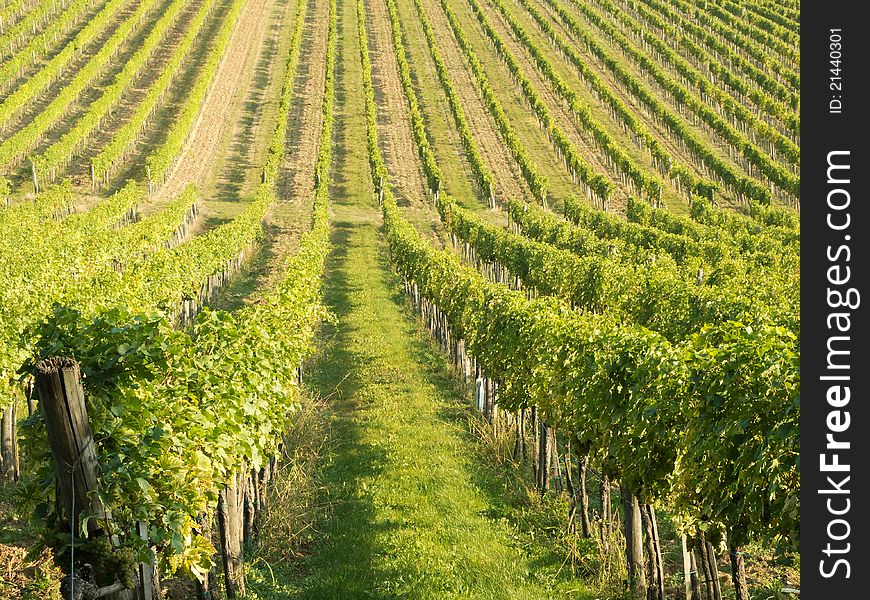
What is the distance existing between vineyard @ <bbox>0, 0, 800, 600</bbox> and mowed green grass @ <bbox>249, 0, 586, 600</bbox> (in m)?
0.08

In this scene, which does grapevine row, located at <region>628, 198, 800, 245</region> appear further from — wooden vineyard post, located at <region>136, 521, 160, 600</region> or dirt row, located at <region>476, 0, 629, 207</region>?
wooden vineyard post, located at <region>136, 521, 160, 600</region>

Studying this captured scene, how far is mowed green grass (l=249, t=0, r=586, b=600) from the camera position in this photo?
1242 centimetres

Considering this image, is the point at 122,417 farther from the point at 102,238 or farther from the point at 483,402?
the point at 102,238

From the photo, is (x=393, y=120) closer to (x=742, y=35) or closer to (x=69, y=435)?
(x=742, y=35)

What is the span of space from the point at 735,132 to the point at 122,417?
70.5 m

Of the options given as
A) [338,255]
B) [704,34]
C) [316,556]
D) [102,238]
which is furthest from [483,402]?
[704,34]

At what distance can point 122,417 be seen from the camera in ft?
24.0

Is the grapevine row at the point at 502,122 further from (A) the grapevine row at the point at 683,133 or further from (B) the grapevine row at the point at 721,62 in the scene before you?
(B) the grapevine row at the point at 721,62

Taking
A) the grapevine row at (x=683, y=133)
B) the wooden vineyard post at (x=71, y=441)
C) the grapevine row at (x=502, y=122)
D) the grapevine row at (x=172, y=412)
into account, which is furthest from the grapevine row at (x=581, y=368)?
the grapevine row at (x=683, y=133)

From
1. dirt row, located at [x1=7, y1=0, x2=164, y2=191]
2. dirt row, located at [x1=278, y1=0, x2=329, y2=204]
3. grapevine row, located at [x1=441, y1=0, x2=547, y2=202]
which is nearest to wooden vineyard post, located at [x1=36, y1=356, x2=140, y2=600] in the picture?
dirt row, located at [x1=278, y1=0, x2=329, y2=204]

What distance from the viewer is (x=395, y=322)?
33.7 meters

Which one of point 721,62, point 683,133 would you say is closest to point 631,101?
point 683,133
